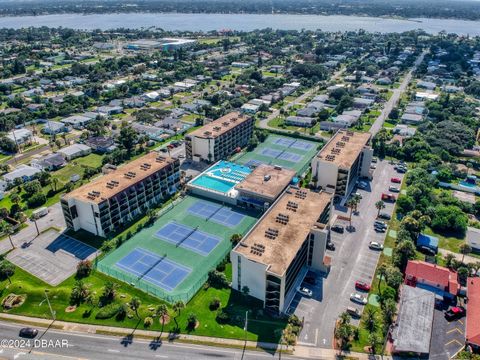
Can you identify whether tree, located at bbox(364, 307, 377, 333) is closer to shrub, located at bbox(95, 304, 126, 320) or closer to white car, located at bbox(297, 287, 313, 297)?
white car, located at bbox(297, 287, 313, 297)

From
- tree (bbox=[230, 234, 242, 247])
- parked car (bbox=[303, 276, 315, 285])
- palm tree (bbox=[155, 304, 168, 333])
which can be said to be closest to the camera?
palm tree (bbox=[155, 304, 168, 333])

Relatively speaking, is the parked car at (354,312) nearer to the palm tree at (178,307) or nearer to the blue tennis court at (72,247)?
the palm tree at (178,307)

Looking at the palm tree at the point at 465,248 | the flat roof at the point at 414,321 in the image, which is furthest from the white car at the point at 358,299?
the palm tree at the point at 465,248

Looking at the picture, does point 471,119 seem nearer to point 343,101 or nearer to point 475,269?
point 343,101

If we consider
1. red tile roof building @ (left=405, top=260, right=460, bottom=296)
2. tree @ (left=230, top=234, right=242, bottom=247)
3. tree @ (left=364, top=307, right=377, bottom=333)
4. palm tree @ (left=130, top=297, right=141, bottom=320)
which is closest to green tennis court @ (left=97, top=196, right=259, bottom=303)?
tree @ (left=230, top=234, right=242, bottom=247)

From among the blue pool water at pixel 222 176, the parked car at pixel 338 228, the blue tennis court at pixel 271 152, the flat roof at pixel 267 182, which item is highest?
the flat roof at pixel 267 182

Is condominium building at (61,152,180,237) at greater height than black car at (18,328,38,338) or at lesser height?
greater
